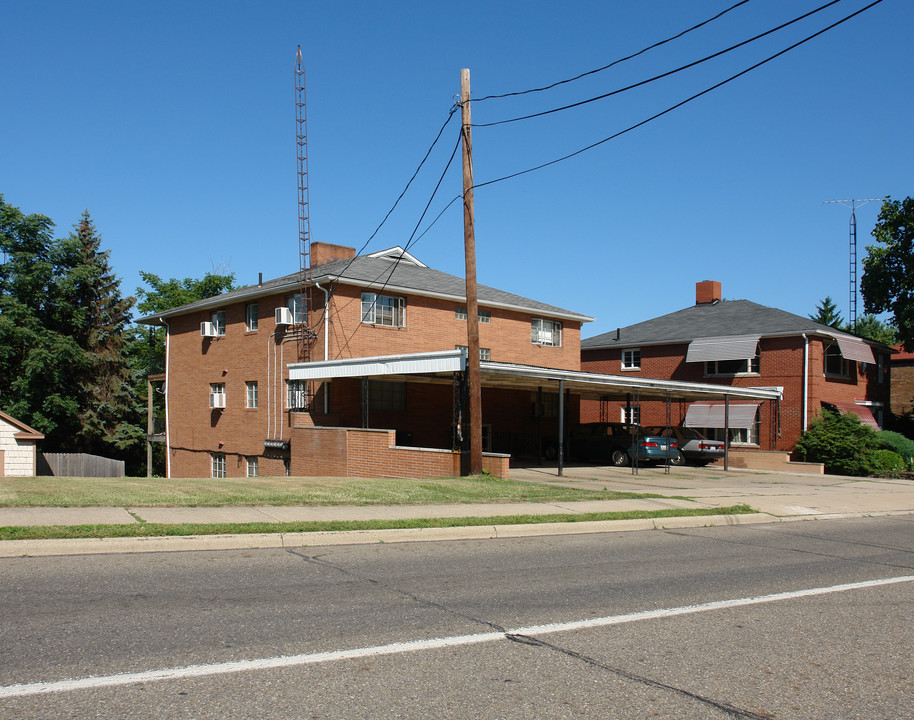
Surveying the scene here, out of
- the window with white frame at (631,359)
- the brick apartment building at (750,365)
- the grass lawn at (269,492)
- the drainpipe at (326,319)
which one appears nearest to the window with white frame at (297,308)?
the drainpipe at (326,319)

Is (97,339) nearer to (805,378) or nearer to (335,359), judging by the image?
(335,359)

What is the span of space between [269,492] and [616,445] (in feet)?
58.8

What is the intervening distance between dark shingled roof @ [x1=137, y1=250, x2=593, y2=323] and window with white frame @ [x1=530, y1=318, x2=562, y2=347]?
1.88 ft

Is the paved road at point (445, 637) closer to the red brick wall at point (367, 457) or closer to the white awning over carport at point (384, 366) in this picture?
the red brick wall at point (367, 457)

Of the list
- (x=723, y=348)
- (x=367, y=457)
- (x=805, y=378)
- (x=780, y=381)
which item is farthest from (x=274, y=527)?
(x=723, y=348)

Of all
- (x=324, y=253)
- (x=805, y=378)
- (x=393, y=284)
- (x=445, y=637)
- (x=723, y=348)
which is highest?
(x=324, y=253)

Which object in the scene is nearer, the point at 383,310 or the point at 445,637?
the point at 445,637

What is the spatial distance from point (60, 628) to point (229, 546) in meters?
3.75

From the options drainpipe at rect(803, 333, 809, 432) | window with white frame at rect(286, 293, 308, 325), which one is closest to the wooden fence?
window with white frame at rect(286, 293, 308, 325)

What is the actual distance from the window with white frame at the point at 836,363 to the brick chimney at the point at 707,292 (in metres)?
8.64

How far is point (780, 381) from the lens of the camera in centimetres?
3488

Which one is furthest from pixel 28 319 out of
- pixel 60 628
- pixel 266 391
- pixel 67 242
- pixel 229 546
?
pixel 60 628

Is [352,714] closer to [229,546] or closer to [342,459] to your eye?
[229,546]

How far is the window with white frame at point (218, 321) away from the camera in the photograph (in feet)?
108
